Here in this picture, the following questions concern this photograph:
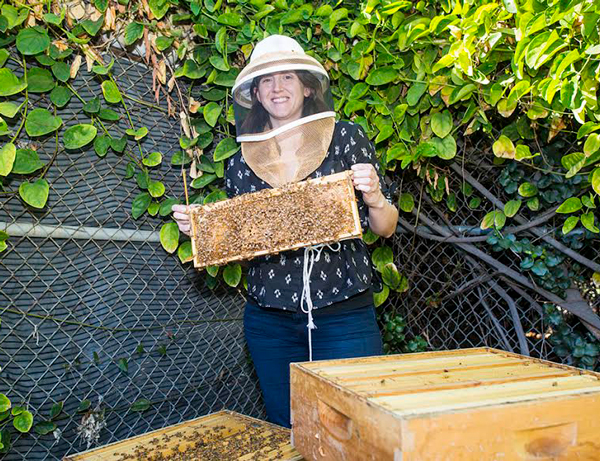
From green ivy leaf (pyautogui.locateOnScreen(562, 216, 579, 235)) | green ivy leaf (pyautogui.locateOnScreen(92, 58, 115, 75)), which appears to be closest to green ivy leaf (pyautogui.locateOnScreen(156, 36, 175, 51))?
green ivy leaf (pyautogui.locateOnScreen(92, 58, 115, 75))

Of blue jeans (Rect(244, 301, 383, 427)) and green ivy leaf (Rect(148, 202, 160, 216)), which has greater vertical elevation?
green ivy leaf (Rect(148, 202, 160, 216))

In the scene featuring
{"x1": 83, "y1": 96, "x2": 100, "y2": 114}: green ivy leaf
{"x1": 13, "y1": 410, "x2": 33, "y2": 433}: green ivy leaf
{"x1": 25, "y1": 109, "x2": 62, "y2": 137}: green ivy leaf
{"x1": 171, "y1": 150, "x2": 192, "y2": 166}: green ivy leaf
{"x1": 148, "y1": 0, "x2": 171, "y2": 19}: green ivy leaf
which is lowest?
{"x1": 13, "y1": 410, "x2": 33, "y2": 433}: green ivy leaf

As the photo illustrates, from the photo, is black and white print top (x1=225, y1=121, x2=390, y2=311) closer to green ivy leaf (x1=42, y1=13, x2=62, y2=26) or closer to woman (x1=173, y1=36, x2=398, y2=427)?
woman (x1=173, y1=36, x2=398, y2=427)

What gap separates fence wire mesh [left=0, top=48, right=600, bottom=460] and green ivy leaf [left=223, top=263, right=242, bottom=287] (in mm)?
157

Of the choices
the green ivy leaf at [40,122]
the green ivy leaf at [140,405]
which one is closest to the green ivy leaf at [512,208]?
the green ivy leaf at [140,405]

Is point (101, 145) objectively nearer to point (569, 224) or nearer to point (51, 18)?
point (51, 18)

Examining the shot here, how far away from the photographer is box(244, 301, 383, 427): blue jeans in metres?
1.85

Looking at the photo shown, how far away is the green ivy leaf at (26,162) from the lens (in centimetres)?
196

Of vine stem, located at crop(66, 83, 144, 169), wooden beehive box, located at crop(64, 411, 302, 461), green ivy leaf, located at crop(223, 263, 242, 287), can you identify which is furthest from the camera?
green ivy leaf, located at crop(223, 263, 242, 287)

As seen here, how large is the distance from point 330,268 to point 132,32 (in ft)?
4.31

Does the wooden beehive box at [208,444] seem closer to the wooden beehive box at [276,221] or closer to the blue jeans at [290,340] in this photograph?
the blue jeans at [290,340]

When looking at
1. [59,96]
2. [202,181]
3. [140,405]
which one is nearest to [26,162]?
[59,96]

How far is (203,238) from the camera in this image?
1.91 meters

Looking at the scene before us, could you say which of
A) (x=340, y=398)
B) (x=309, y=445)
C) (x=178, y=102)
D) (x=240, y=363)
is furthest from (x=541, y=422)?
(x=178, y=102)
